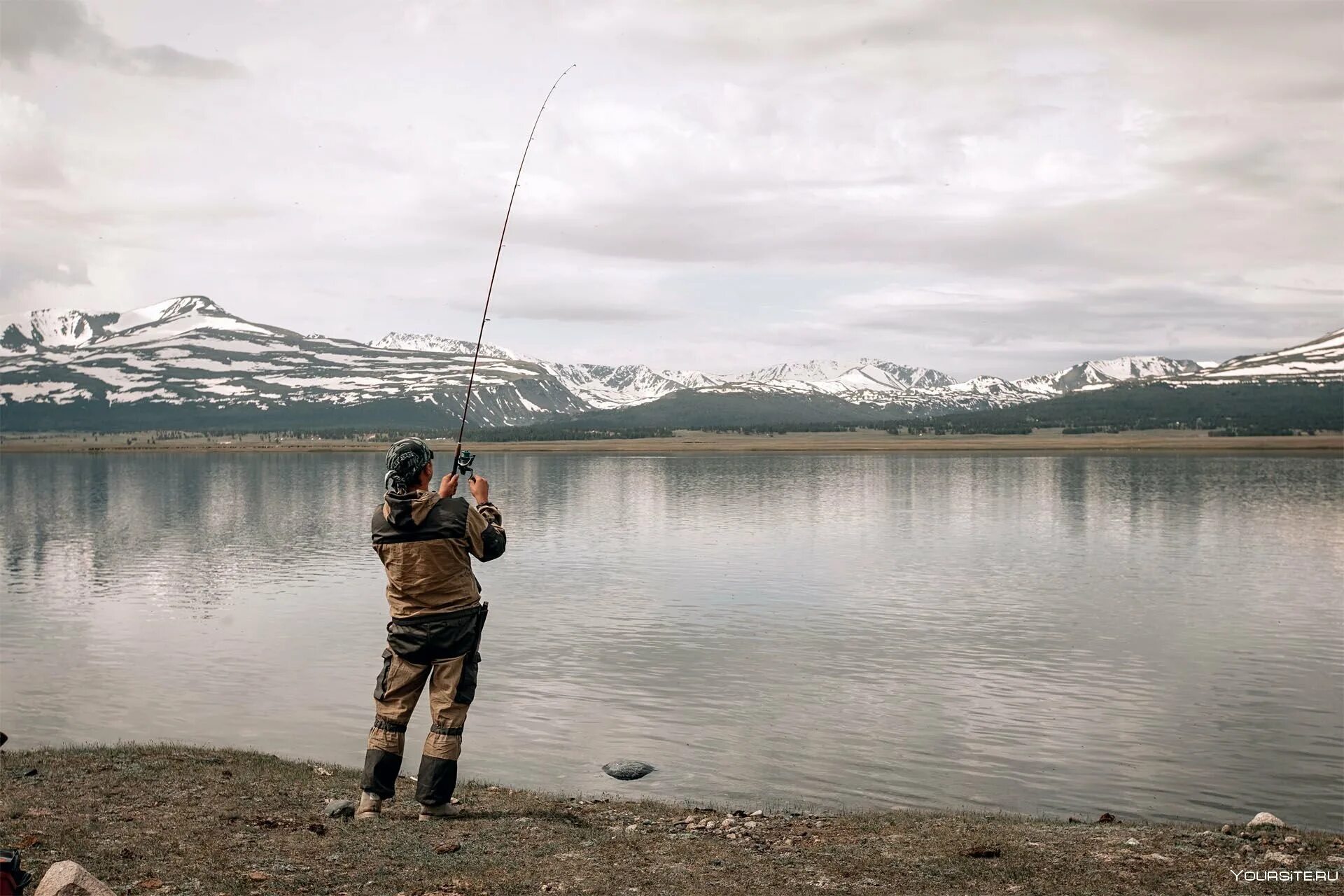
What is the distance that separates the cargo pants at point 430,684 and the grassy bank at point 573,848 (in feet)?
2.57

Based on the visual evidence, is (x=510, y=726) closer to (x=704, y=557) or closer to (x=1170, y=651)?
(x=1170, y=651)

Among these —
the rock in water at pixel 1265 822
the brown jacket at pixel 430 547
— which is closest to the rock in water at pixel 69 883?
the brown jacket at pixel 430 547

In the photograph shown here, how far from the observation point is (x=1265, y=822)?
591 inches

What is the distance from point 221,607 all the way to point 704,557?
24.0 m

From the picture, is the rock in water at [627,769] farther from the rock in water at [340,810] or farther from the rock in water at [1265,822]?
the rock in water at [1265,822]

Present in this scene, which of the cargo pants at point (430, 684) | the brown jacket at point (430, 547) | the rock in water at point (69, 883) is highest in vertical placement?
the brown jacket at point (430, 547)

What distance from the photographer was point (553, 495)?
109938mm

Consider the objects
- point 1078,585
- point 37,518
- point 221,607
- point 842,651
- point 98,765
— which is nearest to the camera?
point 98,765

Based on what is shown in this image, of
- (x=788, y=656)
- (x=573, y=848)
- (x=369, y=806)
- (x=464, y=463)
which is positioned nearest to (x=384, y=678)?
(x=369, y=806)

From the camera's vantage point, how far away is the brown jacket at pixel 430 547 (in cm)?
1278

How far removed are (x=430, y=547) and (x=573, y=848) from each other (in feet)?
12.4

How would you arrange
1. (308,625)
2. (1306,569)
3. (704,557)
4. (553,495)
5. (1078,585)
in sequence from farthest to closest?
(553,495) < (704,557) < (1306,569) < (1078,585) < (308,625)

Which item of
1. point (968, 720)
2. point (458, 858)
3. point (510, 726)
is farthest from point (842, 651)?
point (458, 858)

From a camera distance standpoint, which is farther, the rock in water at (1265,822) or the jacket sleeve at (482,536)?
the rock in water at (1265,822)
